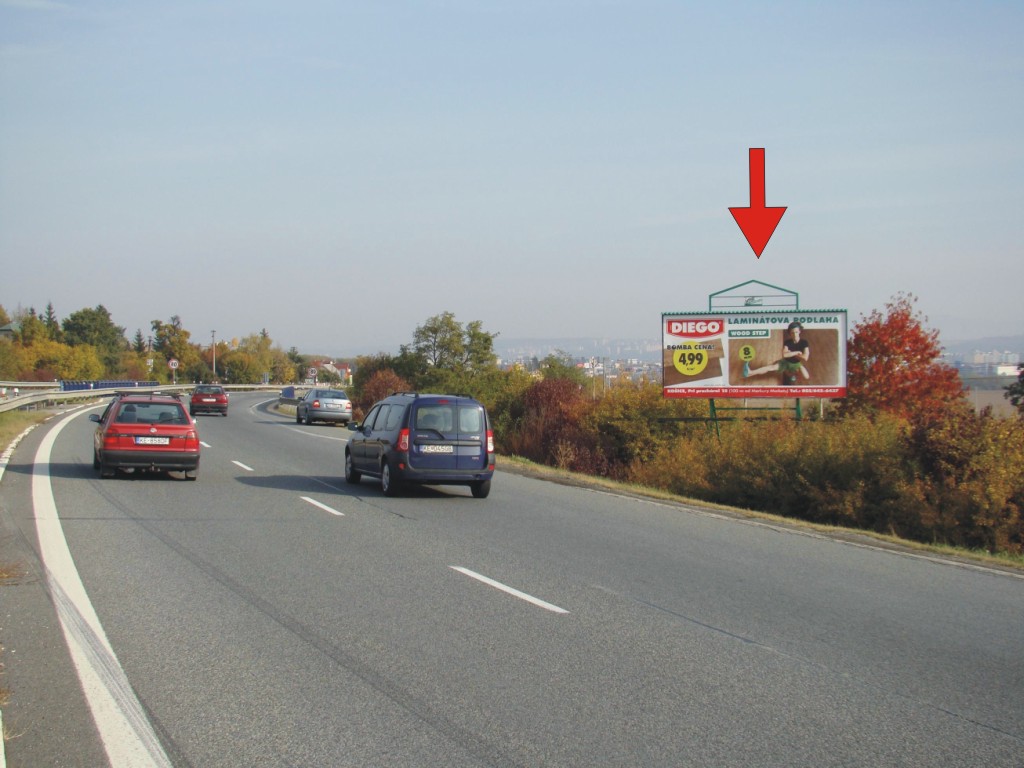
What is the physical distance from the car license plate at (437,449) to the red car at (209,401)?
3908 centimetres

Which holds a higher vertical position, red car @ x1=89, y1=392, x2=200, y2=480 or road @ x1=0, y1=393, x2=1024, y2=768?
red car @ x1=89, y1=392, x2=200, y2=480

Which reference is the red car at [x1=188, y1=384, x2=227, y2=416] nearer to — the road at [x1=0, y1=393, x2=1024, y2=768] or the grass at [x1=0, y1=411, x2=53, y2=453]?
the grass at [x1=0, y1=411, x2=53, y2=453]

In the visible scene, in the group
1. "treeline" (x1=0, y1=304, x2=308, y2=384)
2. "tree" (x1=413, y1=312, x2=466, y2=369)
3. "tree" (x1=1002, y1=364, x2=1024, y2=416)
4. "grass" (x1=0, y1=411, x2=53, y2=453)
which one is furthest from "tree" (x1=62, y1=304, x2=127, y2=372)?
"tree" (x1=1002, y1=364, x2=1024, y2=416)

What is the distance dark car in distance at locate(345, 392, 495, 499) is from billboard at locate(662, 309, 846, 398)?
1072 centimetres

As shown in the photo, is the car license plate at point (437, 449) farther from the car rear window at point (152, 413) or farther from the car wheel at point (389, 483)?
the car rear window at point (152, 413)

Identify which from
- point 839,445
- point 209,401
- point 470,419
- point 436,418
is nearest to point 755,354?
point 839,445

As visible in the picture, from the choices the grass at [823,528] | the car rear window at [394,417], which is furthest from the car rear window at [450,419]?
the grass at [823,528]

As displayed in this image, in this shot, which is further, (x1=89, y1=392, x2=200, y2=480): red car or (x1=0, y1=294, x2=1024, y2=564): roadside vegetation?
(x1=89, y1=392, x2=200, y2=480): red car

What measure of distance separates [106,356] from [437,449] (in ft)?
453

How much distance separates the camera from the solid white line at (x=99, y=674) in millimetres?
5434

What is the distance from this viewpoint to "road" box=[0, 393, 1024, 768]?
18.3 ft

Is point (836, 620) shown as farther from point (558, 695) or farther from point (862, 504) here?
point (862, 504)

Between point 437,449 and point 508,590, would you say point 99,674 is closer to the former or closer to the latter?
point 508,590

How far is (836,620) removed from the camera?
28.9 ft
